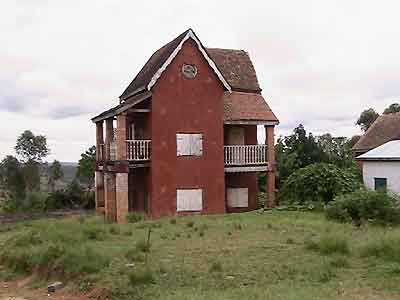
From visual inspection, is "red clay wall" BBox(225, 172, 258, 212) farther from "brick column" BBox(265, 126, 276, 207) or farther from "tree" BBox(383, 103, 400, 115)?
"tree" BBox(383, 103, 400, 115)

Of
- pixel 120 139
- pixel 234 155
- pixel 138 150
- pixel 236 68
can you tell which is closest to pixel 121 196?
pixel 138 150

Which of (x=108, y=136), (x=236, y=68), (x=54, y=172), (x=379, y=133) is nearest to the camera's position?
(x=108, y=136)

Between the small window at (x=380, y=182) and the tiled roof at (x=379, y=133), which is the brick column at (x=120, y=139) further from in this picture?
the tiled roof at (x=379, y=133)

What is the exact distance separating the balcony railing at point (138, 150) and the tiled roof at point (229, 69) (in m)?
2.86

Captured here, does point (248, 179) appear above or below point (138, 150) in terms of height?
below

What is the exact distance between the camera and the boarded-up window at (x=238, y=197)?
2669 centimetres

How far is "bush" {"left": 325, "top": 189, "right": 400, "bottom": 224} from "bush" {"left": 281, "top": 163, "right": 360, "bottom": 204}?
12.1ft

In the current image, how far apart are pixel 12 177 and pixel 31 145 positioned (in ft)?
11.2

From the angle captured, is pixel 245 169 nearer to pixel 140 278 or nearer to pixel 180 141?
pixel 180 141

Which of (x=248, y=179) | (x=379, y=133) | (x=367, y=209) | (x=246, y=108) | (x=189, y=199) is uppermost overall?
(x=246, y=108)

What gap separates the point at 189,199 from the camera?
23.9 meters

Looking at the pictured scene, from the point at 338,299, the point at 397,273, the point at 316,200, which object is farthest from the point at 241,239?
the point at 316,200

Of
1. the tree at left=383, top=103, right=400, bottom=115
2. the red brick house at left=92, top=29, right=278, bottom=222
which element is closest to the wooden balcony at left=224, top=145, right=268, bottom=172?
the red brick house at left=92, top=29, right=278, bottom=222

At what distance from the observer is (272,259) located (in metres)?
11.4
